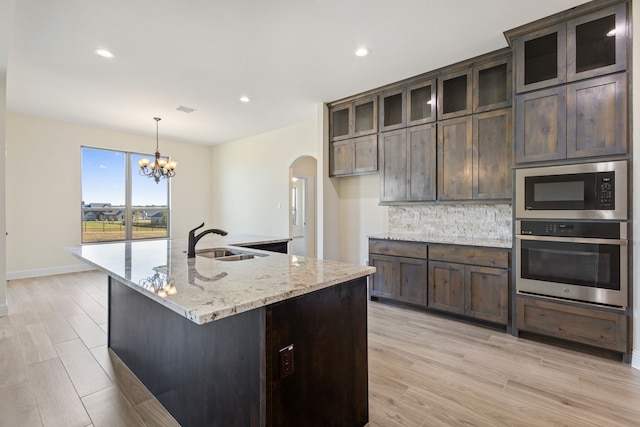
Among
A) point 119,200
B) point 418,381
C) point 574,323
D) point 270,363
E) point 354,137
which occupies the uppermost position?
point 354,137

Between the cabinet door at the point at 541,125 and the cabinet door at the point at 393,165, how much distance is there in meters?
1.32

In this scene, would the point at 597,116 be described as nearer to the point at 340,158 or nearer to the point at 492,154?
the point at 492,154

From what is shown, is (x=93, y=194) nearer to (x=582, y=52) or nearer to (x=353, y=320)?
(x=353, y=320)

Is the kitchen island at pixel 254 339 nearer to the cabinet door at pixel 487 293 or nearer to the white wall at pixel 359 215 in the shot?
the cabinet door at pixel 487 293

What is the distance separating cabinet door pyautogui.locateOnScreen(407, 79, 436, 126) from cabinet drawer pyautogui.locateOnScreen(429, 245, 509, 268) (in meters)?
1.52

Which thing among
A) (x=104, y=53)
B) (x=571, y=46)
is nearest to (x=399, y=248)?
(x=571, y=46)

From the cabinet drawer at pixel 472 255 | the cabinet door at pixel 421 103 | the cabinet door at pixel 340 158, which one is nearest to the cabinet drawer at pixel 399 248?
the cabinet drawer at pixel 472 255

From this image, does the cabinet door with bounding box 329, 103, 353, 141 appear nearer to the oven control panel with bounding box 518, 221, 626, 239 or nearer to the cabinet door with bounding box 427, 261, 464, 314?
the cabinet door with bounding box 427, 261, 464, 314

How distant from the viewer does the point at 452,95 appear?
3.62 meters

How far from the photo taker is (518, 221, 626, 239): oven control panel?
2426 mm

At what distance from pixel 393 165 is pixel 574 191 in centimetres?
191

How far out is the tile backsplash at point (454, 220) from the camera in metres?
3.55

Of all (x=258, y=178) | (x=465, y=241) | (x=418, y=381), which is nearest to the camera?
(x=418, y=381)

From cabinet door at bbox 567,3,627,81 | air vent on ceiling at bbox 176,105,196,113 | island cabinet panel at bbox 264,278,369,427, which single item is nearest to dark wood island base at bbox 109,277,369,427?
island cabinet panel at bbox 264,278,369,427
